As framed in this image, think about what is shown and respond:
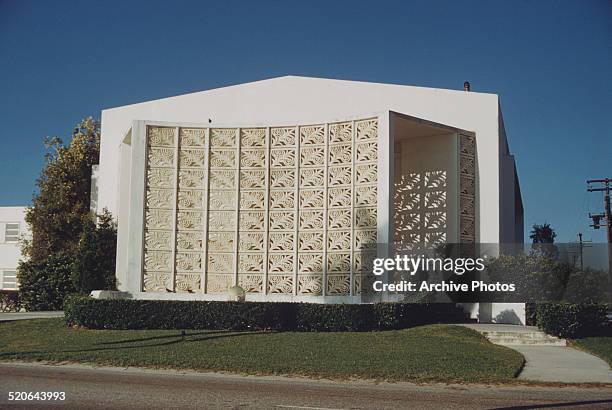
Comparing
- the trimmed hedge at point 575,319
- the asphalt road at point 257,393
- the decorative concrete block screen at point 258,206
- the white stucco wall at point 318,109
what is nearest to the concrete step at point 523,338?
the trimmed hedge at point 575,319

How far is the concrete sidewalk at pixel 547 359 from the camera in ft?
45.2

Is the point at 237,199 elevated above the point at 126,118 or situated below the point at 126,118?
below

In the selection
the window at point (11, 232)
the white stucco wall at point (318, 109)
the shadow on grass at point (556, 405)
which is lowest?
the shadow on grass at point (556, 405)

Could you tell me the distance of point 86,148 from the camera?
118ft

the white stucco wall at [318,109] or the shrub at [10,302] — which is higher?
the white stucco wall at [318,109]

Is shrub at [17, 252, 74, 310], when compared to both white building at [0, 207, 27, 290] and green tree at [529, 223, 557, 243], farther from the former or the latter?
green tree at [529, 223, 557, 243]

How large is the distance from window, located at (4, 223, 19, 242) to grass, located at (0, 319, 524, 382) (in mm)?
24699

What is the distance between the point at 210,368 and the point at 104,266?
537 inches

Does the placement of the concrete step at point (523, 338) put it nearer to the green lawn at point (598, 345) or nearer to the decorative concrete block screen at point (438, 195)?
the green lawn at point (598, 345)

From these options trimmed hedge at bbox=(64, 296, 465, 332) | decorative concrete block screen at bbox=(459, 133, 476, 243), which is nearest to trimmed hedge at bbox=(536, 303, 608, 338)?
trimmed hedge at bbox=(64, 296, 465, 332)

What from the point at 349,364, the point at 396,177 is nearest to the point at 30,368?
the point at 349,364

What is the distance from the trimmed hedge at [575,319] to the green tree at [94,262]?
1480 cm

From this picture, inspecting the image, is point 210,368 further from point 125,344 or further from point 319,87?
point 319,87

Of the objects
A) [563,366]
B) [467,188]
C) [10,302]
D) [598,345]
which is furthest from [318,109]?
[10,302]
